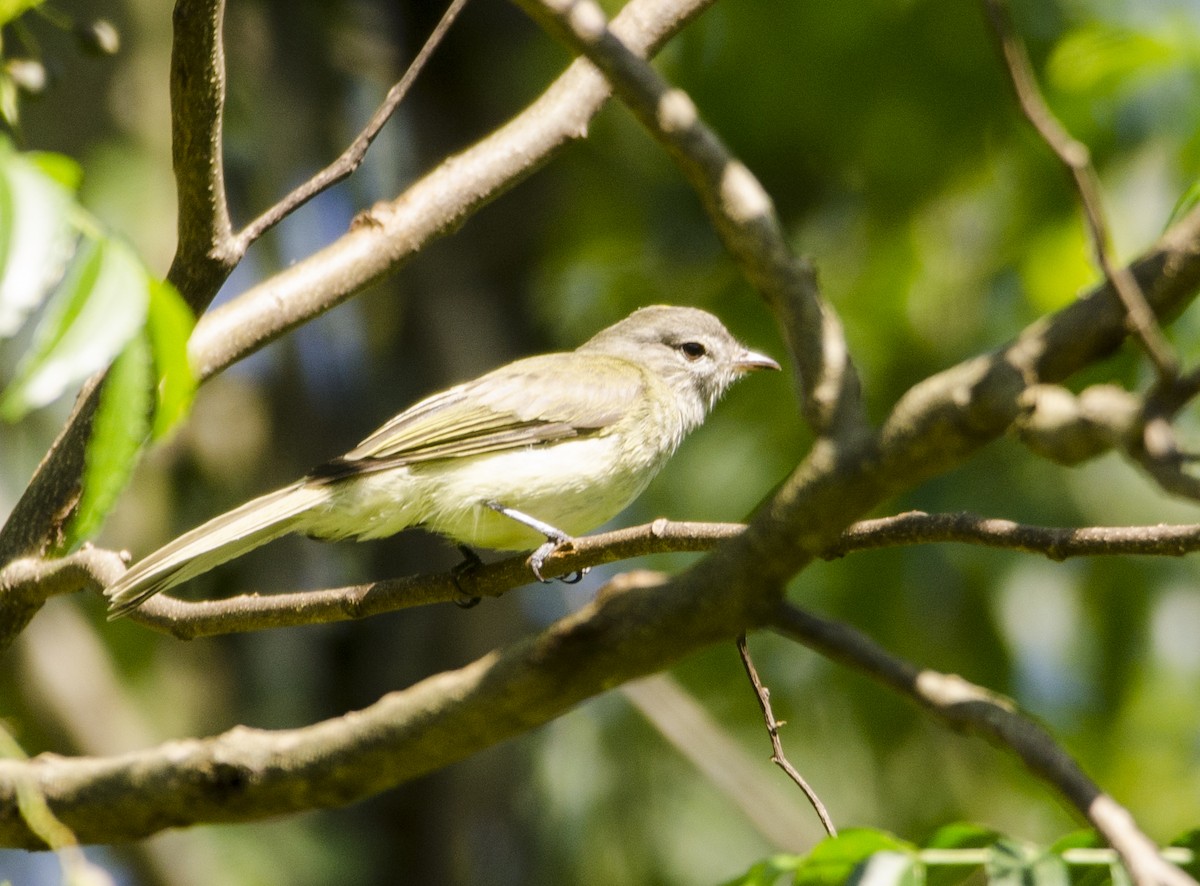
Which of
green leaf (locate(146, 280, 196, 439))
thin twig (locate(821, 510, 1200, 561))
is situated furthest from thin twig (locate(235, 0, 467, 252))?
thin twig (locate(821, 510, 1200, 561))

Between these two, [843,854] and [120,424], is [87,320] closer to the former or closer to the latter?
[120,424]

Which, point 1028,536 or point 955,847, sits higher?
point 1028,536

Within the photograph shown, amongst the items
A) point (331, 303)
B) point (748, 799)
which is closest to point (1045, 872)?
point (748, 799)

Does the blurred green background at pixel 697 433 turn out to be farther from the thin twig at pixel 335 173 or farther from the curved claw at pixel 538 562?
the thin twig at pixel 335 173

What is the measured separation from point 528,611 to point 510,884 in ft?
5.74

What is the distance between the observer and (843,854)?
2.30 meters

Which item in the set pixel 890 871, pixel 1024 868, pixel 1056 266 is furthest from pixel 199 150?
pixel 1056 266

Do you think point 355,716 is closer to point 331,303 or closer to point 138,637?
point 331,303

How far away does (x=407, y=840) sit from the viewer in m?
8.83

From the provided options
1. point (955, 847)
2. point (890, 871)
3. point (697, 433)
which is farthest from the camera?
point (697, 433)

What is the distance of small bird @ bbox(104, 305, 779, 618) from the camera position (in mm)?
4559

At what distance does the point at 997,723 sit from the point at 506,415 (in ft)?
11.4

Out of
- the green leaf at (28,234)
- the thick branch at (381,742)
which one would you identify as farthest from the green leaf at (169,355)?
the thick branch at (381,742)

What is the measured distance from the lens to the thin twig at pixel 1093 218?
151 cm
